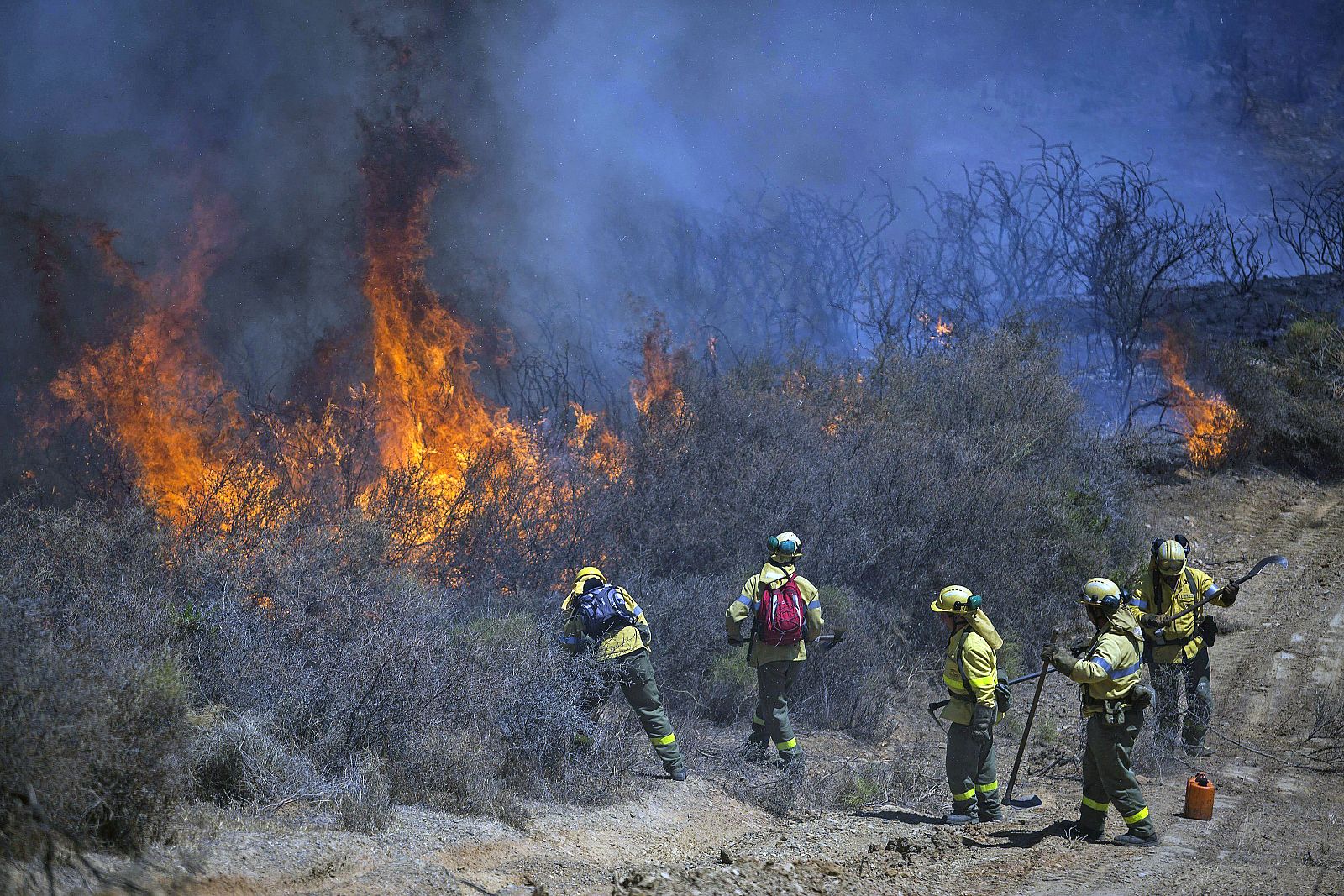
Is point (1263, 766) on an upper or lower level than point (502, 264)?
lower

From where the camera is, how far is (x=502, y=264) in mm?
21891

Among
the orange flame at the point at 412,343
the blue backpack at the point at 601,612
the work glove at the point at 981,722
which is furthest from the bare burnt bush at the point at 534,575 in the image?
the work glove at the point at 981,722

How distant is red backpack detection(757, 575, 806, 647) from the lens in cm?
783

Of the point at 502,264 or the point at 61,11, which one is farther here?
the point at 502,264

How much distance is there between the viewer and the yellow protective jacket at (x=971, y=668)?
6.89 metres

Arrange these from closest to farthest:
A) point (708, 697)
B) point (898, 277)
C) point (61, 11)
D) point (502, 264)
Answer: point (708, 697)
point (61, 11)
point (502, 264)
point (898, 277)

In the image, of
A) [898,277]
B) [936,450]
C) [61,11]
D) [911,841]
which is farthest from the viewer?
[898,277]

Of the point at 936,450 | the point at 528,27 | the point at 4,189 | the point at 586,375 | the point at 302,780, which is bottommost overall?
the point at 302,780

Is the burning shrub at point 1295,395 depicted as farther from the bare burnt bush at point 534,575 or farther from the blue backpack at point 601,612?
the blue backpack at point 601,612

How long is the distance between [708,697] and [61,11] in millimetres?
15097

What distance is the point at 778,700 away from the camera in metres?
8.01

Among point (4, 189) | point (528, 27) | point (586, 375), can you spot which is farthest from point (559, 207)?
point (4, 189)

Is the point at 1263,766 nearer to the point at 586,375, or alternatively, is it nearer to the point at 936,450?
the point at 936,450

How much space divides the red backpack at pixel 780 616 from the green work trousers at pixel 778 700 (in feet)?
0.71
